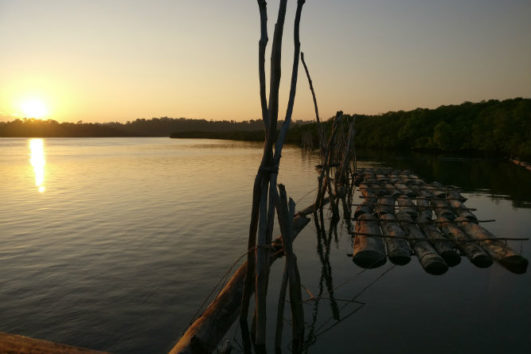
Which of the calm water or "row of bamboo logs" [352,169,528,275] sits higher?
"row of bamboo logs" [352,169,528,275]

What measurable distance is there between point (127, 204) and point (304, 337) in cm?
1702

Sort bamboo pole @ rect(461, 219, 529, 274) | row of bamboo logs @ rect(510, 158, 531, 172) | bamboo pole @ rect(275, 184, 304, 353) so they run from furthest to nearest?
row of bamboo logs @ rect(510, 158, 531, 172), bamboo pole @ rect(461, 219, 529, 274), bamboo pole @ rect(275, 184, 304, 353)

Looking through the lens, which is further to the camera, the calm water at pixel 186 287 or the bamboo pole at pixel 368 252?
the bamboo pole at pixel 368 252

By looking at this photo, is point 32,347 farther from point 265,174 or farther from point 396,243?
point 396,243

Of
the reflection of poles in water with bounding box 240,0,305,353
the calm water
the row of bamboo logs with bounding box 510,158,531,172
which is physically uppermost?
the reflection of poles in water with bounding box 240,0,305,353

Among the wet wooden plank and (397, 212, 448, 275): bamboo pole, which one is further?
(397, 212, 448, 275): bamboo pole

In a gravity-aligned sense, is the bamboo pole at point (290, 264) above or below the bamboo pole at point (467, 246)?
above

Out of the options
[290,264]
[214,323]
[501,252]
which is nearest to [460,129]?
[501,252]

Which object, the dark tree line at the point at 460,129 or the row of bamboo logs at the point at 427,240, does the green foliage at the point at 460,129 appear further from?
the row of bamboo logs at the point at 427,240

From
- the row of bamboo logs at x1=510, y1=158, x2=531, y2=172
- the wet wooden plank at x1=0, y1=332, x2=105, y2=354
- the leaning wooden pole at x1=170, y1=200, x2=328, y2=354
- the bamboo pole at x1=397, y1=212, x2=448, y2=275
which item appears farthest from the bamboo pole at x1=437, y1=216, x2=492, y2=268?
the row of bamboo logs at x1=510, y1=158, x2=531, y2=172

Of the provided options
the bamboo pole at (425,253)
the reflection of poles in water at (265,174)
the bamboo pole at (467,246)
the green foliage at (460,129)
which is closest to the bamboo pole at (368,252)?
the bamboo pole at (425,253)

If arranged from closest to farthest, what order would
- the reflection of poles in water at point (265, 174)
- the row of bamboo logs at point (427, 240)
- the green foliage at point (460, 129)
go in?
the reflection of poles in water at point (265, 174) < the row of bamboo logs at point (427, 240) < the green foliage at point (460, 129)

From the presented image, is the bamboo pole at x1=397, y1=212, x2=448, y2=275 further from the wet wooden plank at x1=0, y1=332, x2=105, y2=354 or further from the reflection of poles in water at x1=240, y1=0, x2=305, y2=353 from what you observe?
the wet wooden plank at x1=0, y1=332, x2=105, y2=354

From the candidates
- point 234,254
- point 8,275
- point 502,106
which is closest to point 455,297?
point 234,254
